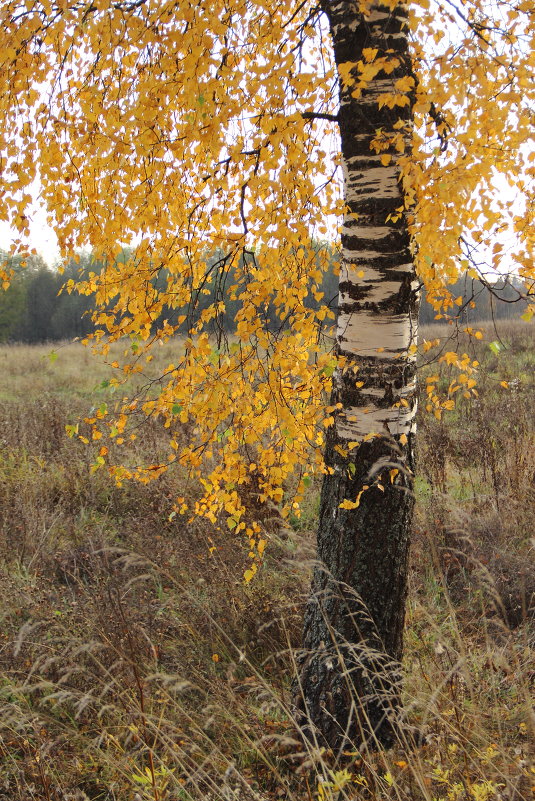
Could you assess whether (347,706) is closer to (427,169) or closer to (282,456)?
(282,456)

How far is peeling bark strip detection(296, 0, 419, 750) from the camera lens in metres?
2.39

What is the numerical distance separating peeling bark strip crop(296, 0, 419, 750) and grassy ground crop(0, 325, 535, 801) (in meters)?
0.20

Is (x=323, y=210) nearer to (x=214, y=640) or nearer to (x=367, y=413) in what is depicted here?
(x=367, y=413)

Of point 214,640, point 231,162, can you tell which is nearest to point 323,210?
point 231,162

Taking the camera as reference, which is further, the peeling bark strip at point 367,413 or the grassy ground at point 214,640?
the peeling bark strip at point 367,413

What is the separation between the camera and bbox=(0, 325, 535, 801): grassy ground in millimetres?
2109

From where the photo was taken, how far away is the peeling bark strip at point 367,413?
94.3 inches

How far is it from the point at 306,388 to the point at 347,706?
1566mm

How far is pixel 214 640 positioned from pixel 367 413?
1958mm

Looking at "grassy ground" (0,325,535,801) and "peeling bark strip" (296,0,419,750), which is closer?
"grassy ground" (0,325,535,801)

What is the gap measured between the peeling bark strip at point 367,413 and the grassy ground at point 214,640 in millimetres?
200

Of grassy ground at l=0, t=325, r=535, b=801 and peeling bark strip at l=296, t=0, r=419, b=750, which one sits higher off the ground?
peeling bark strip at l=296, t=0, r=419, b=750

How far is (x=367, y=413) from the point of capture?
2.53 m

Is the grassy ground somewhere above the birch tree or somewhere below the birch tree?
below
